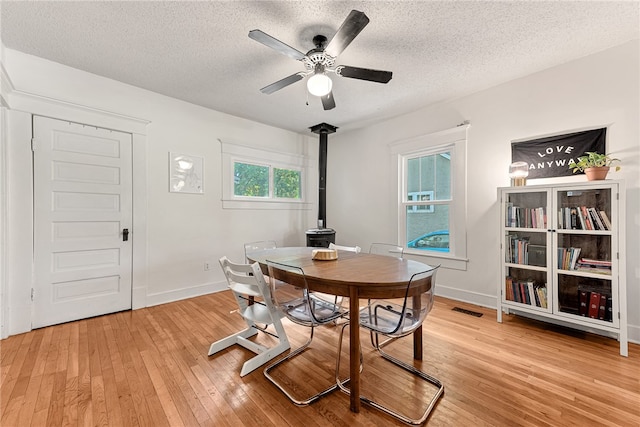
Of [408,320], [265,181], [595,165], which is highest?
[265,181]

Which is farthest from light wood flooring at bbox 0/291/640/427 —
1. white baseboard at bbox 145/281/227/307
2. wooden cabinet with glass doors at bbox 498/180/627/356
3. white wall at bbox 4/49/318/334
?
white wall at bbox 4/49/318/334

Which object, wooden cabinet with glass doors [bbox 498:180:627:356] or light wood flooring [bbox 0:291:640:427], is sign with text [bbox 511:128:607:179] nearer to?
wooden cabinet with glass doors [bbox 498:180:627:356]

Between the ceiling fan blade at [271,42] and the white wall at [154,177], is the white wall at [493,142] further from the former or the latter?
the ceiling fan blade at [271,42]

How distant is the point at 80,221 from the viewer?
9.46 feet

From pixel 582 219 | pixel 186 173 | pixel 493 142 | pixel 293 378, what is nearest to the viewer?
pixel 293 378

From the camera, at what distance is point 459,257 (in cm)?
350

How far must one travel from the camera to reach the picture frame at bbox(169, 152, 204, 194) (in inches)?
140

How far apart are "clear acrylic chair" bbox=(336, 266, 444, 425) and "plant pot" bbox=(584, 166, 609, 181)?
1889mm

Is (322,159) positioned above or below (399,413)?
above

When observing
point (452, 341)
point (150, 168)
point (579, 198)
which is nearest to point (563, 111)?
point (579, 198)

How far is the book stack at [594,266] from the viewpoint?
2307mm

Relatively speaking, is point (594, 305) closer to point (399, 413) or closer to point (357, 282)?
point (399, 413)

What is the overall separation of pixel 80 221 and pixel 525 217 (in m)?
4.66

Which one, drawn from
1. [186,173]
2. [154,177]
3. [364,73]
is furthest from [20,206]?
[364,73]
